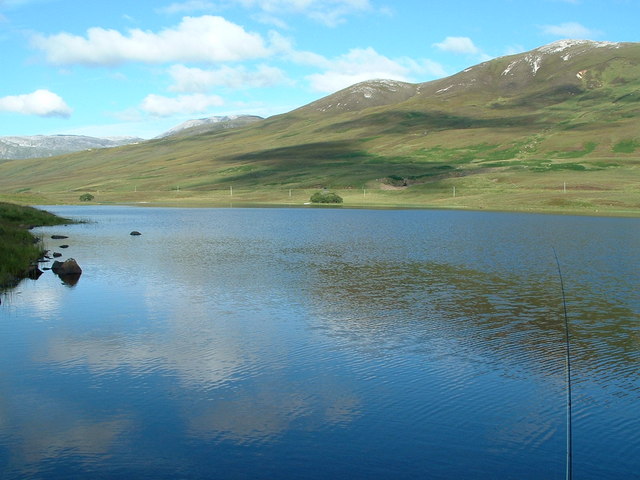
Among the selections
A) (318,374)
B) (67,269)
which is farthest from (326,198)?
(318,374)

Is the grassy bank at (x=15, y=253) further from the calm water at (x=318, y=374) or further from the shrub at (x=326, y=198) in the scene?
the shrub at (x=326, y=198)

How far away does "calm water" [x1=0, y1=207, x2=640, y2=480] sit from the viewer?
1518 cm

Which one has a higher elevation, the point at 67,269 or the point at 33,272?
the point at 67,269

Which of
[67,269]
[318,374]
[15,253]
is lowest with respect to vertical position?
[318,374]

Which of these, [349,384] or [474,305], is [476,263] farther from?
[349,384]

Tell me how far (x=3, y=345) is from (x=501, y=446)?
18.9 m

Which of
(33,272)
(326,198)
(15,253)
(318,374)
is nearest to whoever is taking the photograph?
(318,374)

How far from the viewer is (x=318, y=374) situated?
69.6ft

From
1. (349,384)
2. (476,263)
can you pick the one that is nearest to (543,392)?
(349,384)

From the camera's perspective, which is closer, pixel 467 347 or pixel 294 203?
pixel 467 347

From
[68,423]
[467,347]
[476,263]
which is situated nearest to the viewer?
[68,423]

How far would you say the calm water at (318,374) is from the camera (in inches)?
598

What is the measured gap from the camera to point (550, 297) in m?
34.9

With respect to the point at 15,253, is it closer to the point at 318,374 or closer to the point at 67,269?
the point at 67,269
